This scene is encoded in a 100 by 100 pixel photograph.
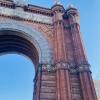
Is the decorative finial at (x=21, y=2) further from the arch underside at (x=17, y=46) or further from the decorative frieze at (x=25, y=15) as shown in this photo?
the arch underside at (x=17, y=46)

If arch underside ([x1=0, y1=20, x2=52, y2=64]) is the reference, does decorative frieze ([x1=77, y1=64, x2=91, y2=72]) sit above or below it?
below

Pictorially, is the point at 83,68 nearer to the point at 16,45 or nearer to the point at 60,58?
the point at 60,58

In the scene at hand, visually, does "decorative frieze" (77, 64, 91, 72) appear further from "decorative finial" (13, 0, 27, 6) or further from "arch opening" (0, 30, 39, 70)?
"decorative finial" (13, 0, 27, 6)

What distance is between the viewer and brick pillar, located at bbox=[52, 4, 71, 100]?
9.99 m

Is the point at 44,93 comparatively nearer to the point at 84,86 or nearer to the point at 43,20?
the point at 84,86

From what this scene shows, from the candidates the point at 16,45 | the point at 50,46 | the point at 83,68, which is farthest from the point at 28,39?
the point at 83,68

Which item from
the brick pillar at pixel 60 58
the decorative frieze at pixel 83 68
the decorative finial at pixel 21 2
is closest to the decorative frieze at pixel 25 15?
the decorative finial at pixel 21 2

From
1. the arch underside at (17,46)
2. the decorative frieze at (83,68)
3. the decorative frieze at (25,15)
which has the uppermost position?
the decorative frieze at (25,15)

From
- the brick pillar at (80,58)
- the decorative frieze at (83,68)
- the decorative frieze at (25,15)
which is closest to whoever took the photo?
the brick pillar at (80,58)

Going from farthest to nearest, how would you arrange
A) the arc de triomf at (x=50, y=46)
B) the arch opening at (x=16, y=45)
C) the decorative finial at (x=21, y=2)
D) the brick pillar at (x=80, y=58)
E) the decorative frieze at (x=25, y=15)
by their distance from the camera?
the decorative finial at (x=21, y=2) → the decorative frieze at (x=25, y=15) → the arch opening at (x=16, y=45) → the arc de triomf at (x=50, y=46) → the brick pillar at (x=80, y=58)

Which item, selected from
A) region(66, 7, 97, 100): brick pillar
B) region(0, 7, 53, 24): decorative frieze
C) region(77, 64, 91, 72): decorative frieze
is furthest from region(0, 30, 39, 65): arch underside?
region(77, 64, 91, 72): decorative frieze

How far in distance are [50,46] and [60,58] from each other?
138 cm

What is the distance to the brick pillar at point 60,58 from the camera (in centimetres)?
999

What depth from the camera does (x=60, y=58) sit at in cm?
1135
